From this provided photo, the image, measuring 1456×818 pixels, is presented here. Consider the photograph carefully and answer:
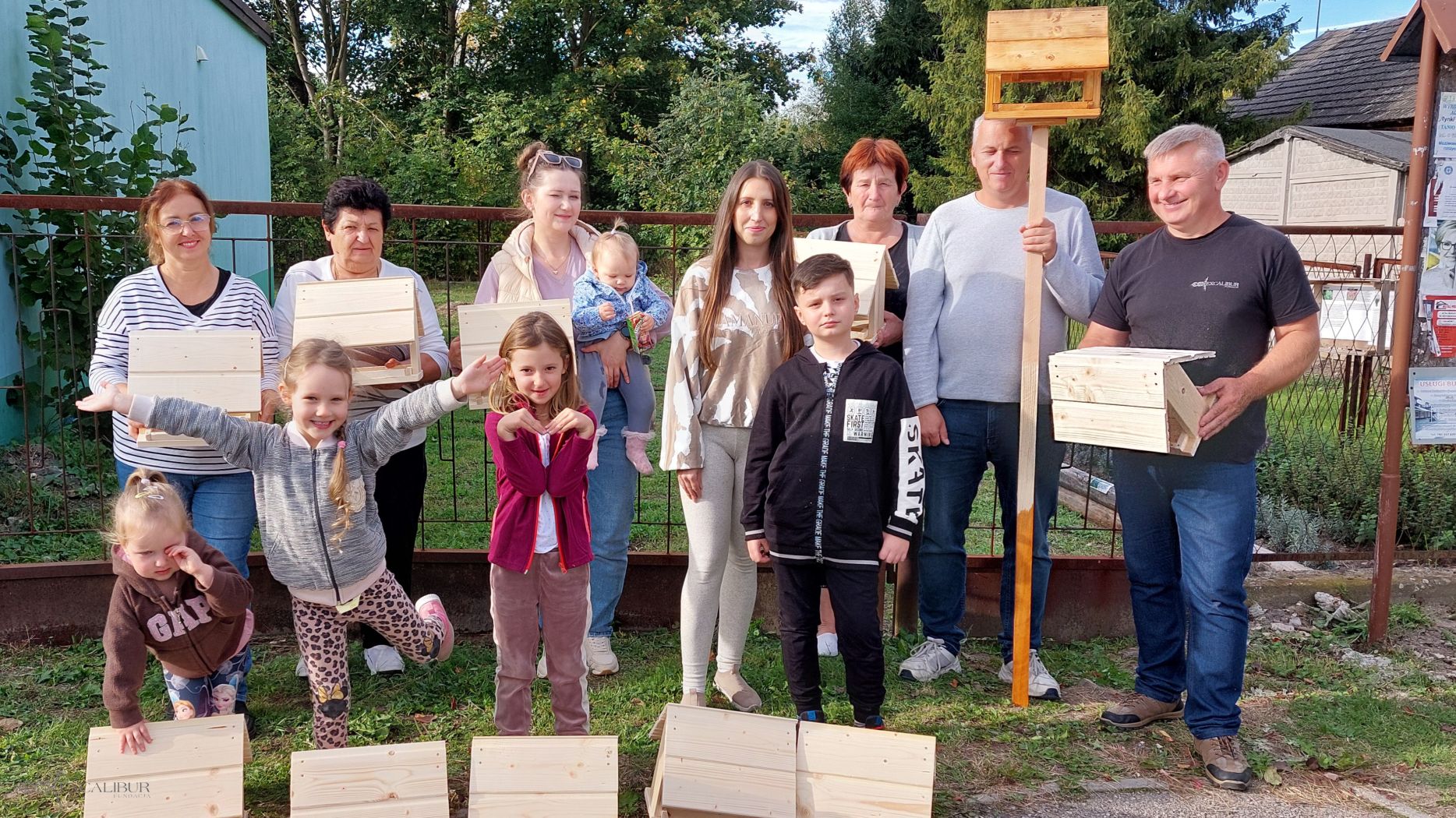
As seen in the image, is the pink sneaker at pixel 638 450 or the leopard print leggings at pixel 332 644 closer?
the leopard print leggings at pixel 332 644

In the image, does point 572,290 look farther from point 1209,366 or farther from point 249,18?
point 249,18

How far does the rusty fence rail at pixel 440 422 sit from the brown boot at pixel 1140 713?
3.51ft

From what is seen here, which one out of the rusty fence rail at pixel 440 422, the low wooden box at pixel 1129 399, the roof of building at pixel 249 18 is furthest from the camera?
the roof of building at pixel 249 18

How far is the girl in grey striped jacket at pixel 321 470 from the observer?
334 cm

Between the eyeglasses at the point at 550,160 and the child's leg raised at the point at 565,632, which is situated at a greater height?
the eyeglasses at the point at 550,160

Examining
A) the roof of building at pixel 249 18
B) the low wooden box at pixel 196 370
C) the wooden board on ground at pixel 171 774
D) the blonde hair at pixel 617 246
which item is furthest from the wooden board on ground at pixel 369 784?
the roof of building at pixel 249 18

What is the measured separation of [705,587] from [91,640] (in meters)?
2.86

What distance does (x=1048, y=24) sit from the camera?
392 cm

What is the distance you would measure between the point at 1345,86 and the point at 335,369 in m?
28.6

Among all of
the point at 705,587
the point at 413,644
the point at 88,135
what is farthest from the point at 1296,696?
the point at 88,135

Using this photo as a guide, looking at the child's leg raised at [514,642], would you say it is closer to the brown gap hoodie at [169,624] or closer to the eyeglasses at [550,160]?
the brown gap hoodie at [169,624]

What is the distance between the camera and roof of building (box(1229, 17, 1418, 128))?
77.5 ft

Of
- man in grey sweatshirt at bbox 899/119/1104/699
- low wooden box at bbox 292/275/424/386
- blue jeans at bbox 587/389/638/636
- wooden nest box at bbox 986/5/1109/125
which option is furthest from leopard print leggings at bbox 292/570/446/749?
wooden nest box at bbox 986/5/1109/125

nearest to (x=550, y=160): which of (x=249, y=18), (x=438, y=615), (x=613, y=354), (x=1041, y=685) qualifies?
(x=613, y=354)
